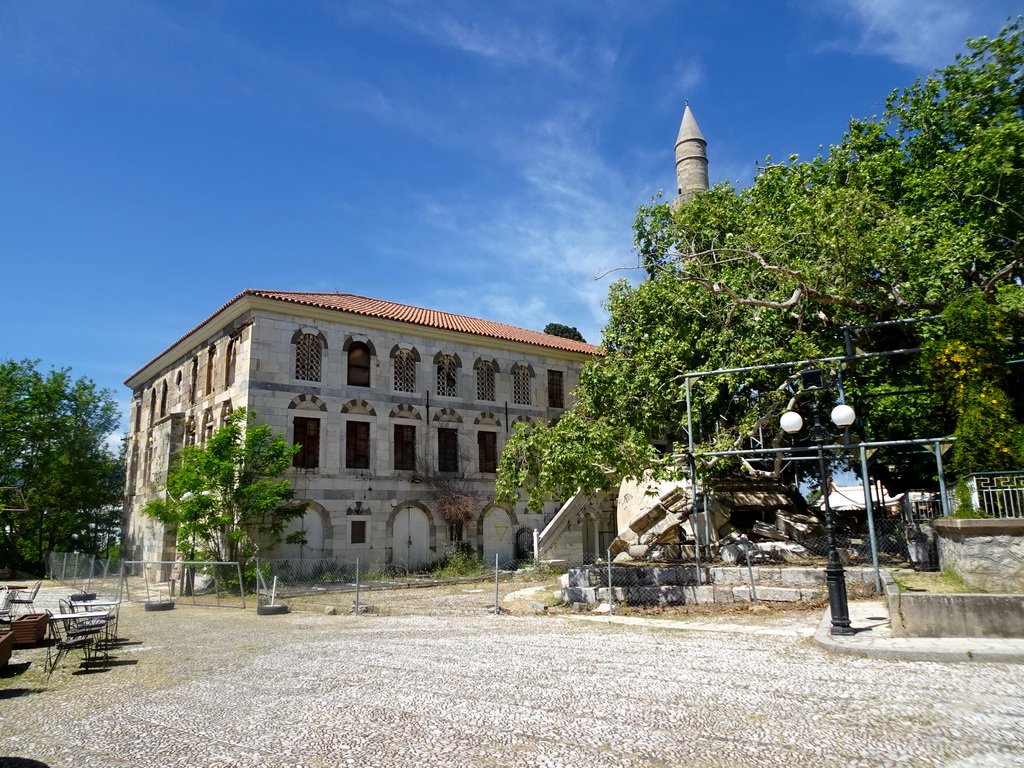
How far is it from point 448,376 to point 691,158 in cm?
2158

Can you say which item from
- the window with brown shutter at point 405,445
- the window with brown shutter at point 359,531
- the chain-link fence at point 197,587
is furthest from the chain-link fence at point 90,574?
the window with brown shutter at point 405,445

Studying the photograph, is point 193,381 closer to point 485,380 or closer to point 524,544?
point 485,380

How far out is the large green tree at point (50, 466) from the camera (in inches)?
1442

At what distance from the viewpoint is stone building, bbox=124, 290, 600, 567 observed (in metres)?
25.2

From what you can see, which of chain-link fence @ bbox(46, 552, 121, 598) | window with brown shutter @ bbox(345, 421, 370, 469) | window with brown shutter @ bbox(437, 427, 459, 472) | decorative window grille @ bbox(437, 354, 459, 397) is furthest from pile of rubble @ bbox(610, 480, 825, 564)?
chain-link fence @ bbox(46, 552, 121, 598)

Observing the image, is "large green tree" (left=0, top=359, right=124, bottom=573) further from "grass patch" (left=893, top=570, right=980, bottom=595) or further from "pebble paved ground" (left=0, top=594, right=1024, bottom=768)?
"grass patch" (left=893, top=570, right=980, bottom=595)

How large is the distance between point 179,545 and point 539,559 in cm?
1241

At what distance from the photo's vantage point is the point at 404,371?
28.1 meters

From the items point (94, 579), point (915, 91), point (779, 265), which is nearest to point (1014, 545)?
point (779, 265)

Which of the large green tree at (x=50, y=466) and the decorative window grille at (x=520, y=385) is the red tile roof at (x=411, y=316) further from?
the large green tree at (x=50, y=466)

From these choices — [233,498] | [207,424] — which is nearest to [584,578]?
[233,498]

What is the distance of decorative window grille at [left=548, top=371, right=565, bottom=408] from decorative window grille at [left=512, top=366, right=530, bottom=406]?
49.4 inches

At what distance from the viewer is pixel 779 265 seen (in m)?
17.8

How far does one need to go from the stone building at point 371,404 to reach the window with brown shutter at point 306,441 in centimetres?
4
